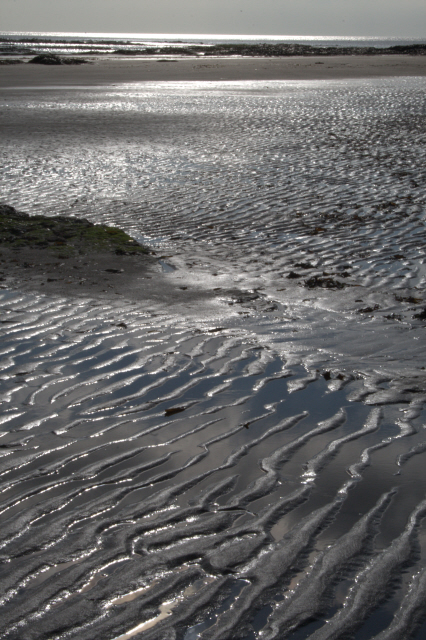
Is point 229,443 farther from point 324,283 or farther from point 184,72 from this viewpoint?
point 184,72

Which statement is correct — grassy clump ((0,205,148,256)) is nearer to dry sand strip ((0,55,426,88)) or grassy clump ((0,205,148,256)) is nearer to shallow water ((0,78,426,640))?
shallow water ((0,78,426,640))

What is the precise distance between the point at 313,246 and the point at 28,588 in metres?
6.70

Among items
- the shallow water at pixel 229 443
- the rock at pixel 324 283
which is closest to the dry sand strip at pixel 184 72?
the shallow water at pixel 229 443

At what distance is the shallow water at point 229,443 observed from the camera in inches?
97.1

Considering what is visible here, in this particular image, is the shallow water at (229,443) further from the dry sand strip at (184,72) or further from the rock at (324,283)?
the dry sand strip at (184,72)

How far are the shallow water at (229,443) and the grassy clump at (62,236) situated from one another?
0.56 m

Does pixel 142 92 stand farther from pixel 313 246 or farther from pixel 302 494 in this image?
pixel 302 494

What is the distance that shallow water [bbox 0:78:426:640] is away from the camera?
247 cm

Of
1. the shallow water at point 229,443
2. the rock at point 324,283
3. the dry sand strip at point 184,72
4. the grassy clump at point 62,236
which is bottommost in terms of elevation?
the shallow water at point 229,443

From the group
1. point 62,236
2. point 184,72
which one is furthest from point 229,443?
point 184,72

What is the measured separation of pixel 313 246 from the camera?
8.45m

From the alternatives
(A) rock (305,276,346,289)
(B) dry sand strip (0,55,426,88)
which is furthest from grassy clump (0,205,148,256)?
(B) dry sand strip (0,55,426,88)

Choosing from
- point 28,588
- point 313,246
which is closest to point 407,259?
point 313,246

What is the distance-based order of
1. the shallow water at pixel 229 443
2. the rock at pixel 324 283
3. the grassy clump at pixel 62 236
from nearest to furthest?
1. the shallow water at pixel 229 443
2. the rock at pixel 324 283
3. the grassy clump at pixel 62 236
